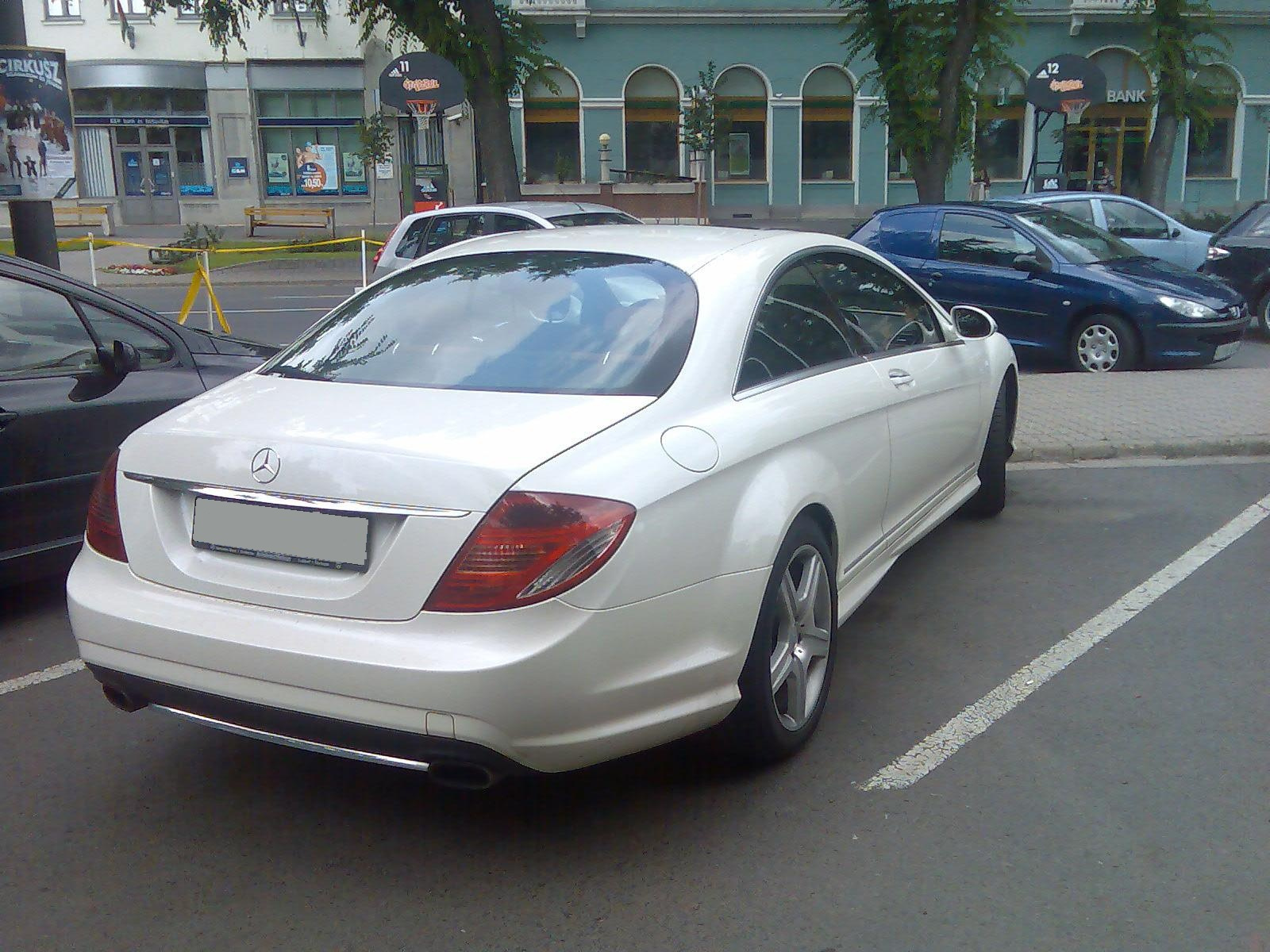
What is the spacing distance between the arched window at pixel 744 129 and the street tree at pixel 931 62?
13193mm

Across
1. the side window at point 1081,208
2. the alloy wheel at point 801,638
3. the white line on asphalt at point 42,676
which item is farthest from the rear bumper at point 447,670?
the side window at point 1081,208

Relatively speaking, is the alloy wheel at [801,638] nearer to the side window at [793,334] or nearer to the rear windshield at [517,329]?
the side window at [793,334]

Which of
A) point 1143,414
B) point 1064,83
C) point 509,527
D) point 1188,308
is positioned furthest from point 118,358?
point 1064,83

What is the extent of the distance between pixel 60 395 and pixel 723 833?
3.32 meters

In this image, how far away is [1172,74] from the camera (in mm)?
24656

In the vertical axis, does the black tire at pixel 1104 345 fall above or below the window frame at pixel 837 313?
below

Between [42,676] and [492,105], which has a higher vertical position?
[492,105]

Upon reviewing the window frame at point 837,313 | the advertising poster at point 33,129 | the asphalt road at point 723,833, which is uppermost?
the advertising poster at point 33,129

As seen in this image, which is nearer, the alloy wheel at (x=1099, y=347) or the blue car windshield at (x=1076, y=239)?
the alloy wheel at (x=1099, y=347)

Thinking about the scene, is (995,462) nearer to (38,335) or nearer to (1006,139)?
(38,335)

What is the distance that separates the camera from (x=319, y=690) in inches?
120

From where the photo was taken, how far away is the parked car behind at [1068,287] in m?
10.8

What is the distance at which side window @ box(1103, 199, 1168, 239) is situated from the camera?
1431 centimetres

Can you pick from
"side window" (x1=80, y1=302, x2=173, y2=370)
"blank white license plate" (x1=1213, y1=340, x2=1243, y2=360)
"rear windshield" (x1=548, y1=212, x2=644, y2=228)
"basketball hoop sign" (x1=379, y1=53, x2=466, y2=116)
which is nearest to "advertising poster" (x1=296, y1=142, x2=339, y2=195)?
"basketball hoop sign" (x1=379, y1=53, x2=466, y2=116)
